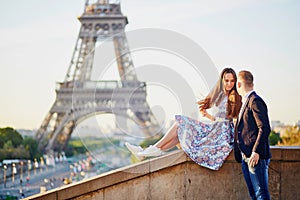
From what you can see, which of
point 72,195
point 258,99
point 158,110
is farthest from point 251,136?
point 72,195

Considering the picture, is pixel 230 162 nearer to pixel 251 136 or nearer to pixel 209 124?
pixel 209 124

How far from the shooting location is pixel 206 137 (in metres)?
5.74

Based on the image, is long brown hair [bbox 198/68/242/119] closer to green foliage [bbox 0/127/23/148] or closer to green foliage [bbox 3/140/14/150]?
green foliage [bbox 3/140/14/150]

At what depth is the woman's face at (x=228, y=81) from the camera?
5492 mm

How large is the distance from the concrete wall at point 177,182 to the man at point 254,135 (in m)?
0.98

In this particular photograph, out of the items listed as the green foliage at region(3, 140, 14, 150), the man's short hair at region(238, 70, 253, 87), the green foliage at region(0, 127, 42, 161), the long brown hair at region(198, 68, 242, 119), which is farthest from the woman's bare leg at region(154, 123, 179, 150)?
the green foliage at region(3, 140, 14, 150)

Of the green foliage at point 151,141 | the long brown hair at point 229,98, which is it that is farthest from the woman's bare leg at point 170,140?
the green foliage at point 151,141

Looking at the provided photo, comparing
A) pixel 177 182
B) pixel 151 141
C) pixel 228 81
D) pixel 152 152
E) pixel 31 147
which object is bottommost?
pixel 31 147

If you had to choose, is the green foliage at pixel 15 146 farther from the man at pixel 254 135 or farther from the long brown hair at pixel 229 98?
the man at pixel 254 135

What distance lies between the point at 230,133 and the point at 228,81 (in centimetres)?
57

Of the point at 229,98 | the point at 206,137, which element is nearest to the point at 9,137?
the point at 206,137

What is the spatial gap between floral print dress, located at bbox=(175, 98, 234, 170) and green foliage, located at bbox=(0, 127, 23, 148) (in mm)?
45521

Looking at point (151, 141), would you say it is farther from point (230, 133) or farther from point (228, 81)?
point (228, 81)

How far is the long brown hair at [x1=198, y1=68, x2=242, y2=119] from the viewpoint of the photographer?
5512 mm
